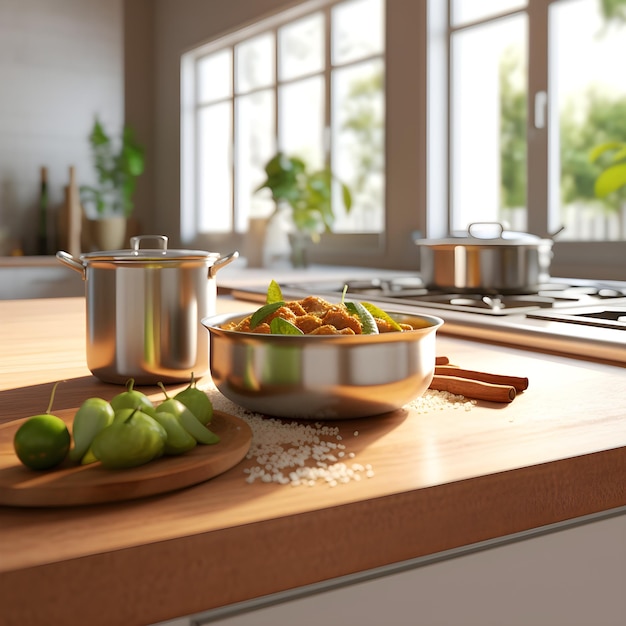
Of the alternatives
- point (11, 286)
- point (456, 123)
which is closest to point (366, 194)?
point (456, 123)

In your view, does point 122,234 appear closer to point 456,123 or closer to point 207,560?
point 456,123

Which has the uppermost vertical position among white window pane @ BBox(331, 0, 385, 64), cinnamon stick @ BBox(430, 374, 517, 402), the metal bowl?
white window pane @ BBox(331, 0, 385, 64)

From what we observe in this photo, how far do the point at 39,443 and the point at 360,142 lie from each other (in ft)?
10.5

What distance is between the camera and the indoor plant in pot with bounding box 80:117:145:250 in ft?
15.7

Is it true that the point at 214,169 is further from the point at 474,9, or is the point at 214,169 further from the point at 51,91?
the point at 474,9

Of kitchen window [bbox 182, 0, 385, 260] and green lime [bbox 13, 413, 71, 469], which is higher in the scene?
kitchen window [bbox 182, 0, 385, 260]

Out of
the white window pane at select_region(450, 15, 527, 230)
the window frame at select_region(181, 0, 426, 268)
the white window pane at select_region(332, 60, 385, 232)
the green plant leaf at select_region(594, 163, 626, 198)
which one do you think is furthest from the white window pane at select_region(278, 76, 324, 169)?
the green plant leaf at select_region(594, 163, 626, 198)

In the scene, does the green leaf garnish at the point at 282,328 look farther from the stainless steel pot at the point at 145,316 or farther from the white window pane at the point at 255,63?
the white window pane at the point at 255,63

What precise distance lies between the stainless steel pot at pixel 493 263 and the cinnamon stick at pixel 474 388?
816mm

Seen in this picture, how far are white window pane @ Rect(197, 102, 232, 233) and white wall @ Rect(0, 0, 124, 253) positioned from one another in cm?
62

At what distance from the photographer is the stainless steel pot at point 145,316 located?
2.68ft

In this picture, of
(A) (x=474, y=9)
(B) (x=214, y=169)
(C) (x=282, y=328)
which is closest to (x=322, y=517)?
(C) (x=282, y=328)

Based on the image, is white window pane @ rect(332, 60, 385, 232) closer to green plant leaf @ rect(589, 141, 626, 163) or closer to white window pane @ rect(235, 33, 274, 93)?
white window pane @ rect(235, 33, 274, 93)

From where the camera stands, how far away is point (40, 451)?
0.51 m
